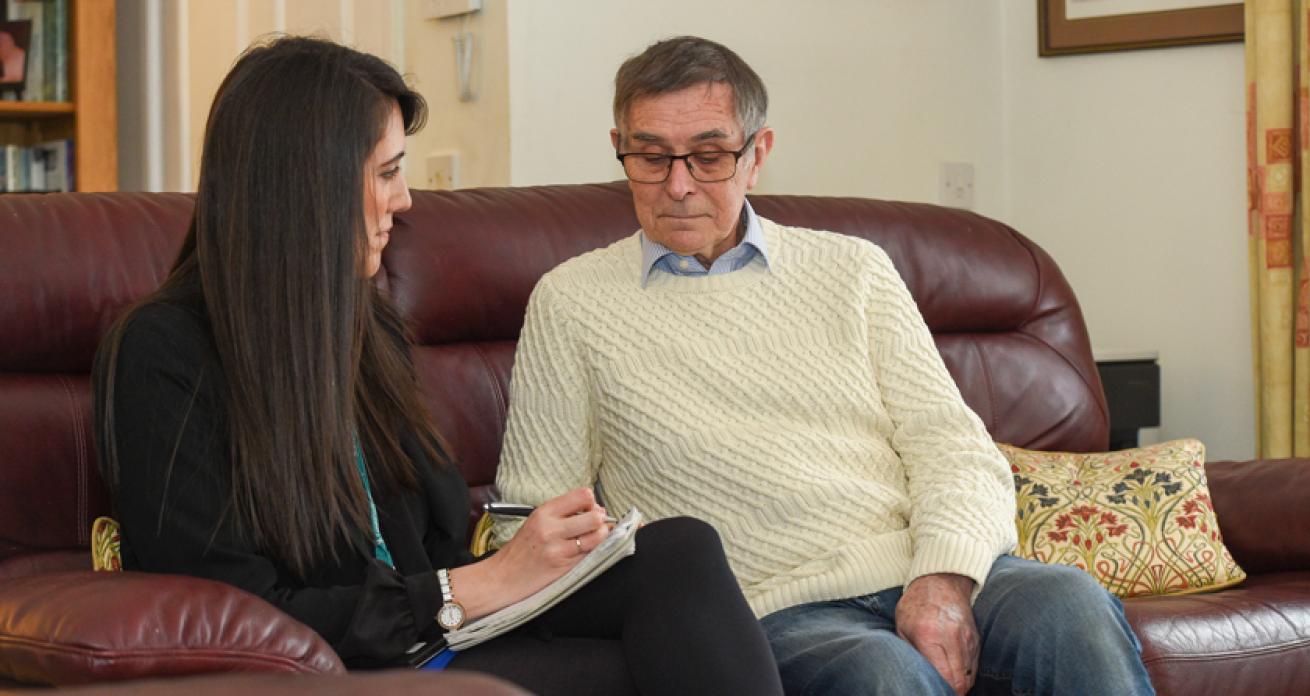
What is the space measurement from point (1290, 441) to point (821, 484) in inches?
66.2

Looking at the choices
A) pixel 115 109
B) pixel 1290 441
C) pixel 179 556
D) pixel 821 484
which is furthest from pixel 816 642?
pixel 115 109

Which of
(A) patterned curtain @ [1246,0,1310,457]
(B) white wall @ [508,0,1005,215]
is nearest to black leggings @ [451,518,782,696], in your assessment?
(B) white wall @ [508,0,1005,215]

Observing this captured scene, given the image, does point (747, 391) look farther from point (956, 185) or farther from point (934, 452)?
point (956, 185)

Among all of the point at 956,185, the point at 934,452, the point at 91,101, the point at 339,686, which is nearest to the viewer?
the point at 339,686

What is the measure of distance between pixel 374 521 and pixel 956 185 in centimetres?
243

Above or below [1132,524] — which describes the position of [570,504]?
above

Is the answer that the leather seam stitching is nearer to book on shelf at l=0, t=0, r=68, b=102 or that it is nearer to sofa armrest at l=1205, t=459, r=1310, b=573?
sofa armrest at l=1205, t=459, r=1310, b=573

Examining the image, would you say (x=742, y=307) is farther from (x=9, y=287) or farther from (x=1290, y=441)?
(x=1290, y=441)

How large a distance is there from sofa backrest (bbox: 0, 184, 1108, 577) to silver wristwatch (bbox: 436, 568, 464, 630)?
502 mm

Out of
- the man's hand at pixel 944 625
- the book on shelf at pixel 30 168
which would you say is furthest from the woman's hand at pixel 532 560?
the book on shelf at pixel 30 168

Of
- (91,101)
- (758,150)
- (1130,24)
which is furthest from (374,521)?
(91,101)

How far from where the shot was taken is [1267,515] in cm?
223

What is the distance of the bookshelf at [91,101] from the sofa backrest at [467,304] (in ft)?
7.33

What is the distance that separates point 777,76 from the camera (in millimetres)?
3369
